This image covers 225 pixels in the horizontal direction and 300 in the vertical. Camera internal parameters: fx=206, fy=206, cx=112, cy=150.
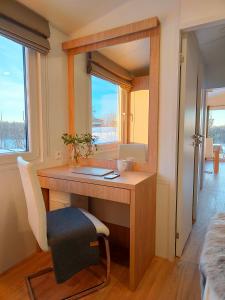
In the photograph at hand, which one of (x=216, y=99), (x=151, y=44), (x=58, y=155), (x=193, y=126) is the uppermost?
(x=216, y=99)

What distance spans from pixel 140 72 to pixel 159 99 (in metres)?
0.33

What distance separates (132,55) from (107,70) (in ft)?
1.11

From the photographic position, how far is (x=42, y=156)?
2.08m

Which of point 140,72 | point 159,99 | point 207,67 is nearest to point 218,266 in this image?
point 159,99

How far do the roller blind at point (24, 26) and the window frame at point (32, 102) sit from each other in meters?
0.12

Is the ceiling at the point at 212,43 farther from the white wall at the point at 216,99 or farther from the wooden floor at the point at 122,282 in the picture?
the white wall at the point at 216,99

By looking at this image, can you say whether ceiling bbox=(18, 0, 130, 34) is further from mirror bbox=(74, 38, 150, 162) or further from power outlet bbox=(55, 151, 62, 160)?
power outlet bbox=(55, 151, 62, 160)

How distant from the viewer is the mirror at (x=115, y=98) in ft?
6.36

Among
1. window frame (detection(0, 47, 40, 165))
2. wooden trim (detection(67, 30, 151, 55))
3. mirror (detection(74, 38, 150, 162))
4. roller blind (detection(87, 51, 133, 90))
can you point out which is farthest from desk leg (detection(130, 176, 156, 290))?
wooden trim (detection(67, 30, 151, 55))

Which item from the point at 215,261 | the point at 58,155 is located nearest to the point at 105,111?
the point at 58,155

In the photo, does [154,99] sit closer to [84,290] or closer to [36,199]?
[36,199]

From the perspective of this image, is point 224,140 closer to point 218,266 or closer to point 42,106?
point 42,106

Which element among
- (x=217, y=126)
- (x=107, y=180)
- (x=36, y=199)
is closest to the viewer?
(x=36, y=199)

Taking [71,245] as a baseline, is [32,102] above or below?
above
